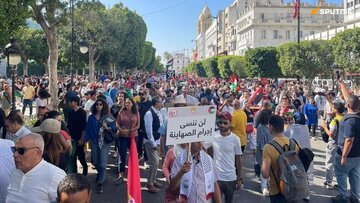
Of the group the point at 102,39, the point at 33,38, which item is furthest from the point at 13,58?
the point at 33,38

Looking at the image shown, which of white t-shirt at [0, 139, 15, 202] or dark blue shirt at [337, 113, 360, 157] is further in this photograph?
dark blue shirt at [337, 113, 360, 157]

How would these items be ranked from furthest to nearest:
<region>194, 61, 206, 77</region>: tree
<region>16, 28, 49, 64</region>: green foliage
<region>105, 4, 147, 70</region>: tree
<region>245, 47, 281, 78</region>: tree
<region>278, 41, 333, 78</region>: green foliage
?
<region>194, 61, 206, 77</region>: tree → <region>16, 28, 49, 64</region>: green foliage → <region>245, 47, 281, 78</region>: tree → <region>105, 4, 147, 70</region>: tree → <region>278, 41, 333, 78</region>: green foliage

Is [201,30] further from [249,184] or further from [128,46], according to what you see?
[249,184]

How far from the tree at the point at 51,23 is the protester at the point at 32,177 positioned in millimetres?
11506

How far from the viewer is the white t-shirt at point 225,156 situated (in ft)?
17.0

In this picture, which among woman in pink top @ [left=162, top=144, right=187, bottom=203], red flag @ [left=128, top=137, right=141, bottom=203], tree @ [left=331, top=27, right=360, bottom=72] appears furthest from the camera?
tree @ [left=331, top=27, right=360, bottom=72]

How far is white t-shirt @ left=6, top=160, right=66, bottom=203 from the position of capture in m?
3.21

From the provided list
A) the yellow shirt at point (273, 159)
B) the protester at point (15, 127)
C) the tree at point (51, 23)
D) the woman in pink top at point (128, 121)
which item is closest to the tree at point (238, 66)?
the tree at point (51, 23)

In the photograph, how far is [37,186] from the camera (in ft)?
10.5

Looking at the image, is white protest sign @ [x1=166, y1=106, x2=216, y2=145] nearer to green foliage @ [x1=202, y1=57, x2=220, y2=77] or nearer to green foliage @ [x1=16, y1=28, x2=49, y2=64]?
green foliage @ [x1=16, y1=28, x2=49, y2=64]

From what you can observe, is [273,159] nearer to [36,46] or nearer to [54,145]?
[54,145]

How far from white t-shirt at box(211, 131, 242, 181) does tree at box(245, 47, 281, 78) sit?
41.1 meters

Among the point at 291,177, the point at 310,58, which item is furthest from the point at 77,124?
the point at 310,58

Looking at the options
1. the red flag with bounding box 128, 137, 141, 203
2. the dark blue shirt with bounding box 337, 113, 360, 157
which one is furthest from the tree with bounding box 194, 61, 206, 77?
the red flag with bounding box 128, 137, 141, 203
